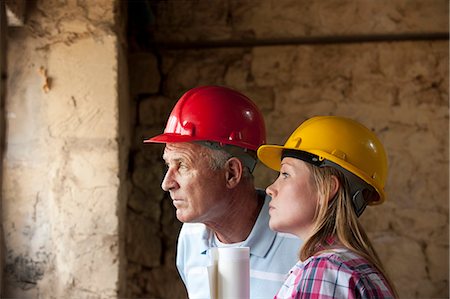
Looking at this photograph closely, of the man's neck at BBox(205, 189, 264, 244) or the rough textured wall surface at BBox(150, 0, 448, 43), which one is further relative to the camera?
the rough textured wall surface at BBox(150, 0, 448, 43)

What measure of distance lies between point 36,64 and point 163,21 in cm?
77

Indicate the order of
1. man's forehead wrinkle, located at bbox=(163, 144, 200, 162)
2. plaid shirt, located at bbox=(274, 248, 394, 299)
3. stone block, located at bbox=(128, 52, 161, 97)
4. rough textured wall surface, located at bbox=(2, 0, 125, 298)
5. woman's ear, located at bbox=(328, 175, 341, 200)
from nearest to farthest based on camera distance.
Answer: plaid shirt, located at bbox=(274, 248, 394, 299), woman's ear, located at bbox=(328, 175, 341, 200), man's forehead wrinkle, located at bbox=(163, 144, 200, 162), rough textured wall surface, located at bbox=(2, 0, 125, 298), stone block, located at bbox=(128, 52, 161, 97)

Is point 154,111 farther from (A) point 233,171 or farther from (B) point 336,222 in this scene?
(B) point 336,222

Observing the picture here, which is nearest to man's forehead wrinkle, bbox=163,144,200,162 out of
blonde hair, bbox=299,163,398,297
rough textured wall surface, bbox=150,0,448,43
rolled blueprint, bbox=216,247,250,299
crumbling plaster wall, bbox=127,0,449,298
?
blonde hair, bbox=299,163,398,297

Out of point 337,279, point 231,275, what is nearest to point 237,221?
point 231,275

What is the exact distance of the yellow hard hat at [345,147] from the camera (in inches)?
64.2

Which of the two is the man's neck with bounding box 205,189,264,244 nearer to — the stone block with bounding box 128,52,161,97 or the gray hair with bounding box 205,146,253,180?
the gray hair with bounding box 205,146,253,180

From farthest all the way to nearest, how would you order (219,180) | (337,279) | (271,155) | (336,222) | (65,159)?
(65,159)
(219,180)
(271,155)
(336,222)
(337,279)

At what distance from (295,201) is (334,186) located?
0.36ft

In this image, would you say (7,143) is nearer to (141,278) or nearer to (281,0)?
(141,278)

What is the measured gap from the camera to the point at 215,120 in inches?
81.1

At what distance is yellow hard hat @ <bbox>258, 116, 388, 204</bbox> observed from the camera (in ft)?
5.35

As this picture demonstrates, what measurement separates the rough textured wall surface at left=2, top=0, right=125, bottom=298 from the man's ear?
2.14 feet

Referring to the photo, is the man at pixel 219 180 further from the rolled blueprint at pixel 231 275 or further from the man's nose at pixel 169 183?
the rolled blueprint at pixel 231 275
